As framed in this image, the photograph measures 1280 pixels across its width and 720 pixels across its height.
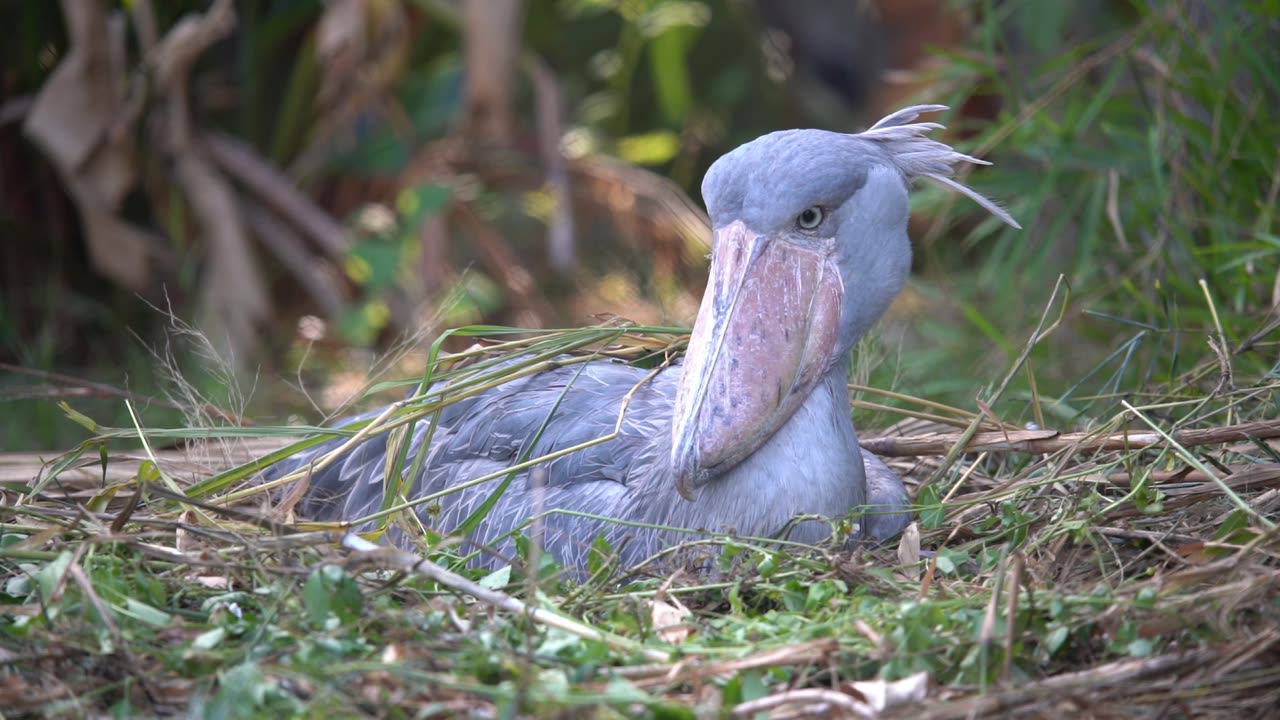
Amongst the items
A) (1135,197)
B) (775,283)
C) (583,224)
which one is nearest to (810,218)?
(775,283)

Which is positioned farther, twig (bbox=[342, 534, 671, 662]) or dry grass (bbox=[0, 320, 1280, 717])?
twig (bbox=[342, 534, 671, 662])

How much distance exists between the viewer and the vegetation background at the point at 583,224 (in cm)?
219

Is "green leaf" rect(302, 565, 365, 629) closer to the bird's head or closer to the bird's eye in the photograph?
the bird's head

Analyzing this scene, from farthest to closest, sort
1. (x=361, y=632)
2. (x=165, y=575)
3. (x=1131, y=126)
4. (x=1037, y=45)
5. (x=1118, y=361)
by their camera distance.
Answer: (x=1037, y=45), (x=1131, y=126), (x=1118, y=361), (x=165, y=575), (x=361, y=632)

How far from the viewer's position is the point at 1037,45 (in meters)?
5.31

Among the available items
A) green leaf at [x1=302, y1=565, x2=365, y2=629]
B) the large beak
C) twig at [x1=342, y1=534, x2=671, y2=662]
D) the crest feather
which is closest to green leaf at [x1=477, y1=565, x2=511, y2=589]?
twig at [x1=342, y1=534, x2=671, y2=662]

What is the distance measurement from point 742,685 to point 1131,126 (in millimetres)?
3146

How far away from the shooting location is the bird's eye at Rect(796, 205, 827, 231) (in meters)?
2.33

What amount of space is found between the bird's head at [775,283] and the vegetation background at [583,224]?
292 mm

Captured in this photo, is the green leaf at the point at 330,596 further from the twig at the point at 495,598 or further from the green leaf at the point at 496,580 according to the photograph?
the green leaf at the point at 496,580

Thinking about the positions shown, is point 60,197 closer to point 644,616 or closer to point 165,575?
point 165,575

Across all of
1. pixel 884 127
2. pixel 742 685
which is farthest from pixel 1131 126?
pixel 742 685

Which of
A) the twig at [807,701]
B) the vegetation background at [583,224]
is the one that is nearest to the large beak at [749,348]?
the vegetation background at [583,224]

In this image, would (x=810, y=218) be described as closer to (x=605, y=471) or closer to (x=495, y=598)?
(x=605, y=471)
